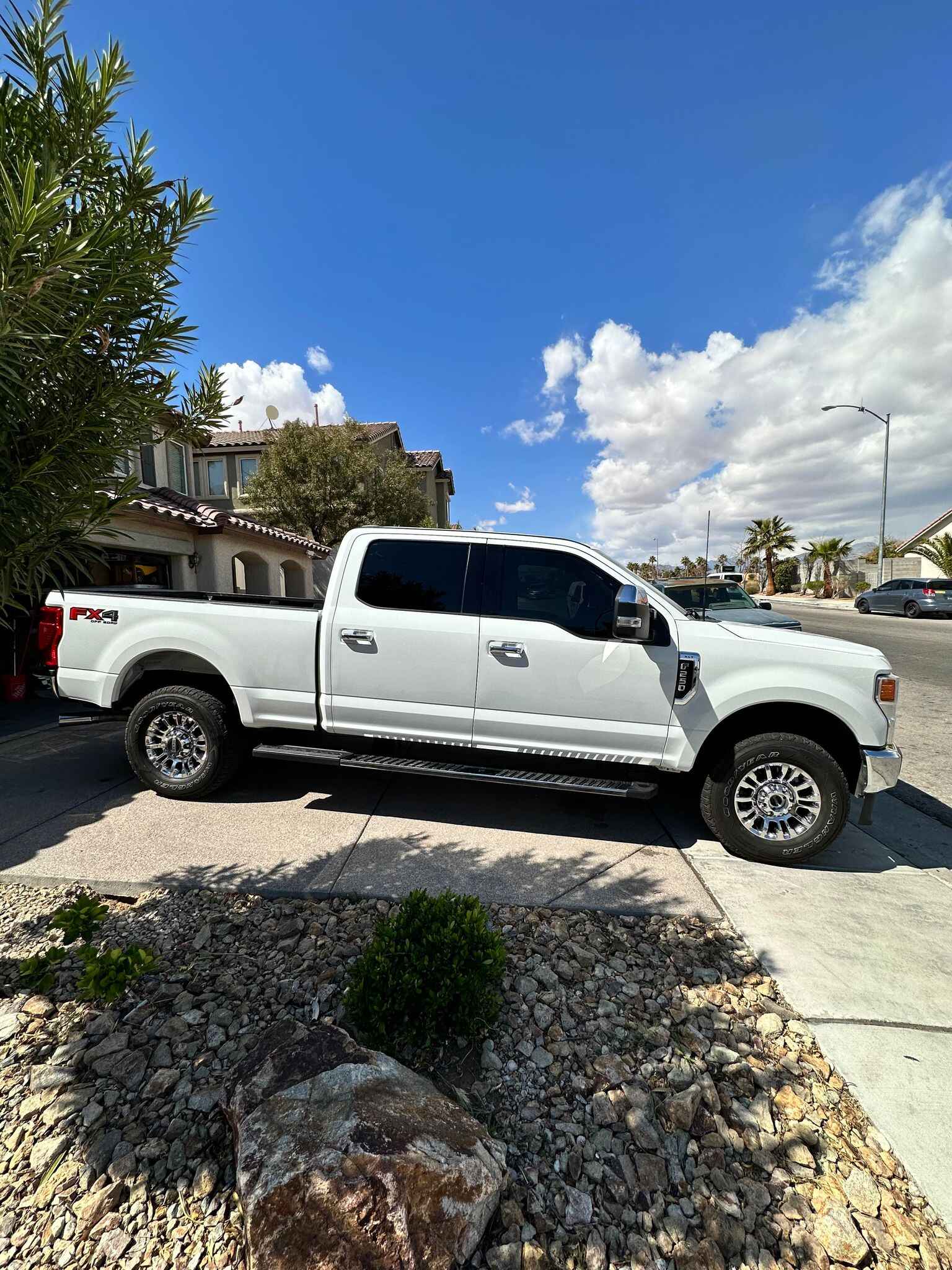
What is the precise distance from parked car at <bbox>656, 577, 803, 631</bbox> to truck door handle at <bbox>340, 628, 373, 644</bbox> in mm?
6726

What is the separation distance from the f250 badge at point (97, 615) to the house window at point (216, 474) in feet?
73.7

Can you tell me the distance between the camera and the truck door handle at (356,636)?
4.04 meters

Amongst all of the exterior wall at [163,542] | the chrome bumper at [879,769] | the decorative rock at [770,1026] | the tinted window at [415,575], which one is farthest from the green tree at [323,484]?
the decorative rock at [770,1026]

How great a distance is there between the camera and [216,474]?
24.4 metres

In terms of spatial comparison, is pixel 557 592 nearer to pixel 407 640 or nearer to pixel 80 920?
pixel 407 640

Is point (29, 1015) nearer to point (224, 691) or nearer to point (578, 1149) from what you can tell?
point (578, 1149)

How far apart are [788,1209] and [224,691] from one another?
4.24 meters

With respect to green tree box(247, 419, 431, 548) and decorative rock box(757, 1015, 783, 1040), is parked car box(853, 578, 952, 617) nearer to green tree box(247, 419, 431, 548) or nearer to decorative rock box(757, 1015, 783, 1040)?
green tree box(247, 419, 431, 548)

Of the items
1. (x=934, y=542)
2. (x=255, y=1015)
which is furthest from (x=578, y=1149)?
(x=934, y=542)

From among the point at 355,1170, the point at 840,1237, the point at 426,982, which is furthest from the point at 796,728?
the point at 355,1170

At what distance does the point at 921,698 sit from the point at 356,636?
Answer: 9.08 m

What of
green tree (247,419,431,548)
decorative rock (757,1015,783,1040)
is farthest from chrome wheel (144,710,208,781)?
green tree (247,419,431,548)

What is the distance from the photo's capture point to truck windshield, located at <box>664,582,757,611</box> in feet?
36.8

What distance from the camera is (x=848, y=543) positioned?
148 feet
